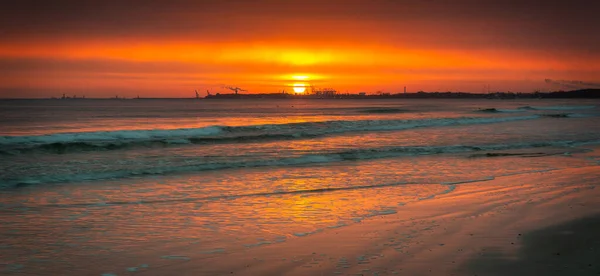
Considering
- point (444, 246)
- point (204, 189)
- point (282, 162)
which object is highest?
point (444, 246)

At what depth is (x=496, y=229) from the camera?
862 centimetres

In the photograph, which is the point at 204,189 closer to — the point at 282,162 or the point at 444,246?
the point at 282,162

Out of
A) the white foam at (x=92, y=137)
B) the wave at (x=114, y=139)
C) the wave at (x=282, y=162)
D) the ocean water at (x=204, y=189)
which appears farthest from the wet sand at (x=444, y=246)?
the white foam at (x=92, y=137)

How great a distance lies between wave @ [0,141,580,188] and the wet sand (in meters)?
8.67

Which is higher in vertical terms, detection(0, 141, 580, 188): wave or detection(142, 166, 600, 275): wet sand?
detection(142, 166, 600, 275): wet sand

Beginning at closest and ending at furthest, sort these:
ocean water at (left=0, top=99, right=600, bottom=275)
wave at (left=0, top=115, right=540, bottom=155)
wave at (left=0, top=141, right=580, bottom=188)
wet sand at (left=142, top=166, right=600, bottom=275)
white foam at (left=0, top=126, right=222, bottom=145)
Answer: wet sand at (left=142, top=166, right=600, bottom=275)
ocean water at (left=0, top=99, right=600, bottom=275)
wave at (left=0, top=141, right=580, bottom=188)
wave at (left=0, top=115, right=540, bottom=155)
white foam at (left=0, top=126, right=222, bottom=145)

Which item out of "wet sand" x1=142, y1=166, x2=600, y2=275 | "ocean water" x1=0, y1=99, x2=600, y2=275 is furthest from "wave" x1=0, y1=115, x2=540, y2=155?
"wet sand" x1=142, y1=166, x2=600, y2=275

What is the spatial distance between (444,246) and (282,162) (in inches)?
485

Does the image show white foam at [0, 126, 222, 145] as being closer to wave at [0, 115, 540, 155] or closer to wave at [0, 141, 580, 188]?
wave at [0, 115, 540, 155]

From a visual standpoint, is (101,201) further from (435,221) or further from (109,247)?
(435,221)

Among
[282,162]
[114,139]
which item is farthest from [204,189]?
[114,139]

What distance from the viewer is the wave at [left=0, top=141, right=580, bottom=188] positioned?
1538cm

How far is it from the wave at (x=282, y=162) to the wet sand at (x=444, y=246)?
341 inches

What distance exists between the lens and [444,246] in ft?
24.8
